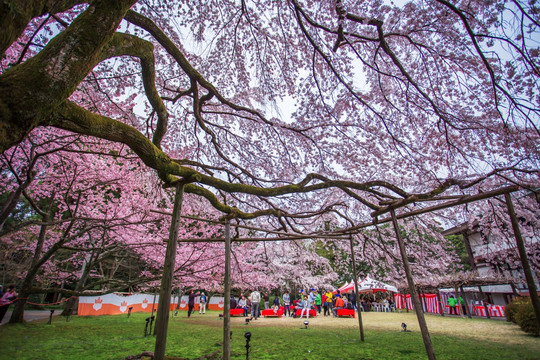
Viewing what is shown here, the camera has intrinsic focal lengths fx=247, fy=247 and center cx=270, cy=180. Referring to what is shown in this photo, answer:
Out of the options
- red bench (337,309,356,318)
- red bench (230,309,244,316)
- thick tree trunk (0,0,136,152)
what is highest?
thick tree trunk (0,0,136,152)

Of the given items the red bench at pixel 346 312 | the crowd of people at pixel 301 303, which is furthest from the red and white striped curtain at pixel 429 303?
the red bench at pixel 346 312

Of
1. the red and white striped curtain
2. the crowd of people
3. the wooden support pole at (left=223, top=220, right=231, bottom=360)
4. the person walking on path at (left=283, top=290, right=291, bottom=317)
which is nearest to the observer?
the wooden support pole at (left=223, top=220, right=231, bottom=360)

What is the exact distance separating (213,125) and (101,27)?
5053mm

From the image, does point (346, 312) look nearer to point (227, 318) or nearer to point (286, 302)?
point (286, 302)

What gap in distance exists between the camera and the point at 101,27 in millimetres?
2104

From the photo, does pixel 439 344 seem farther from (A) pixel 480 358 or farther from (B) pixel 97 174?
(B) pixel 97 174

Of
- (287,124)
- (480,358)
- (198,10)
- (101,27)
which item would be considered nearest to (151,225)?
(287,124)

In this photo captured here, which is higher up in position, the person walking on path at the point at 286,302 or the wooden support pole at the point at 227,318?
the wooden support pole at the point at 227,318

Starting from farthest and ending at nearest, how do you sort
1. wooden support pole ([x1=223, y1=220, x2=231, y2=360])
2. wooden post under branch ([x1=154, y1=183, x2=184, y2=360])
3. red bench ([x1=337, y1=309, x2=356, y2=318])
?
1. red bench ([x1=337, y1=309, x2=356, y2=318])
2. wooden support pole ([x1=223, y1=220, x2=231, y2=360])
3. wooden post under branch ([x1=154, y1=183, x2=184, y2=360])

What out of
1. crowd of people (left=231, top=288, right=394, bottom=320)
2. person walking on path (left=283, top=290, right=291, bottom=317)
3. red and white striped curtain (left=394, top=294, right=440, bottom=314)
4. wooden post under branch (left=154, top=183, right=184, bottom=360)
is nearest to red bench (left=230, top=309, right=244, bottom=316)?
crowd of people (left=231, top=288, right=394, bottom=320)

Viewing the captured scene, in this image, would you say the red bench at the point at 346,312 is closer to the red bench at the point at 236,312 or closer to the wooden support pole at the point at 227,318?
the red bench at the point at 236,312

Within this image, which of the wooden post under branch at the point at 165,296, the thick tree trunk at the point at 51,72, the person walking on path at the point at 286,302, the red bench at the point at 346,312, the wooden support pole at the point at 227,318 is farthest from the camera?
the person walking on path at the point at 286,302

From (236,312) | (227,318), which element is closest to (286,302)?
(236,312)

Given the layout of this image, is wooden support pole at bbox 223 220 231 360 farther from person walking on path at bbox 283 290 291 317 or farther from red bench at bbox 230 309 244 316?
person walking on path at bbox 283 290 291 317
